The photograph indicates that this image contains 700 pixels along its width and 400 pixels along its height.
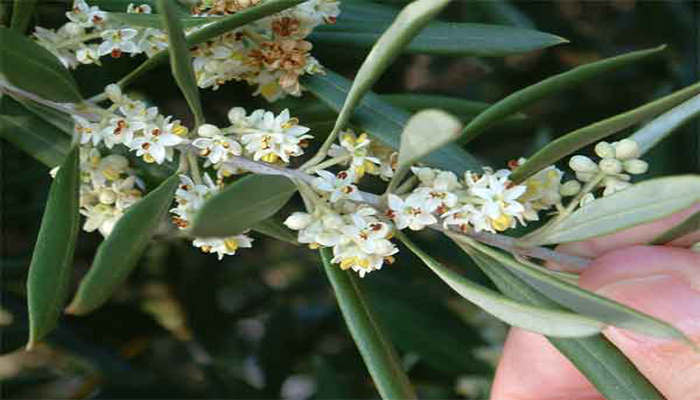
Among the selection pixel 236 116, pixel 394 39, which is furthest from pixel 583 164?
pixel 236 116

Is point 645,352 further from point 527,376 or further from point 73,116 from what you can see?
point 73,116

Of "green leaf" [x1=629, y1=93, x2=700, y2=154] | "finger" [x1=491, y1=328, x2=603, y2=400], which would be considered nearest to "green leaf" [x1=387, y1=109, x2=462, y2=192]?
"green leaf" [x1=629, y1=93, x2=700, y2=154]

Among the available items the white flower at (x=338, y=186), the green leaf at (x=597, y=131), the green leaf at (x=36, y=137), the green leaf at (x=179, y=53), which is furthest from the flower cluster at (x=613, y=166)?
the green leaf at (x=36, y=137)

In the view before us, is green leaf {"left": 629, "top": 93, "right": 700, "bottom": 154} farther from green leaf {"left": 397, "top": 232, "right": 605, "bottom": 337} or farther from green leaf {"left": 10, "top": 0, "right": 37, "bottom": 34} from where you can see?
green leaf {"left": 10, "top": 0, "right": 37, "bottom": 34}

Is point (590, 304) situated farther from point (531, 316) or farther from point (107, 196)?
point (107, 196)

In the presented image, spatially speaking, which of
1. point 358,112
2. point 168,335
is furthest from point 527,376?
point 168,335

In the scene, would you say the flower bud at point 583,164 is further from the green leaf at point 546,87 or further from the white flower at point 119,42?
the white flower at point 119,42
